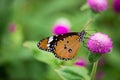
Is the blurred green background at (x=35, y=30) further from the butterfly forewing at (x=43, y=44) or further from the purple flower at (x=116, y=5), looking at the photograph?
the butterfly forewing at (x=43, y=44)

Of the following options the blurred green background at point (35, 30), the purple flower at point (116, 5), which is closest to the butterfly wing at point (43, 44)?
the blurred green background at point (35, 30)

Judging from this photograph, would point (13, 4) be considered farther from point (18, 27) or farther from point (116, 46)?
point (116, 46)

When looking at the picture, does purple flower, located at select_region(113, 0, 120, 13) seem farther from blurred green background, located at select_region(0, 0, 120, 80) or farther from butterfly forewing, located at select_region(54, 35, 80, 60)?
butterfly forewing, located at select_region(54, 35, 80, 60)

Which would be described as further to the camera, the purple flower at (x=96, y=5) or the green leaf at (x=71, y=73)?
the purple flower at (x=96, y=5)

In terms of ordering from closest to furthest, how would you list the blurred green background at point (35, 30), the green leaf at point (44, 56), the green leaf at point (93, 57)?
the green leaf at point (93, 57) < the green leaf at point (44, 56) < the blurred green background at point (35, 30)

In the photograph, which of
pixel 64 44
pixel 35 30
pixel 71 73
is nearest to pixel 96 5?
pixel 64 44
